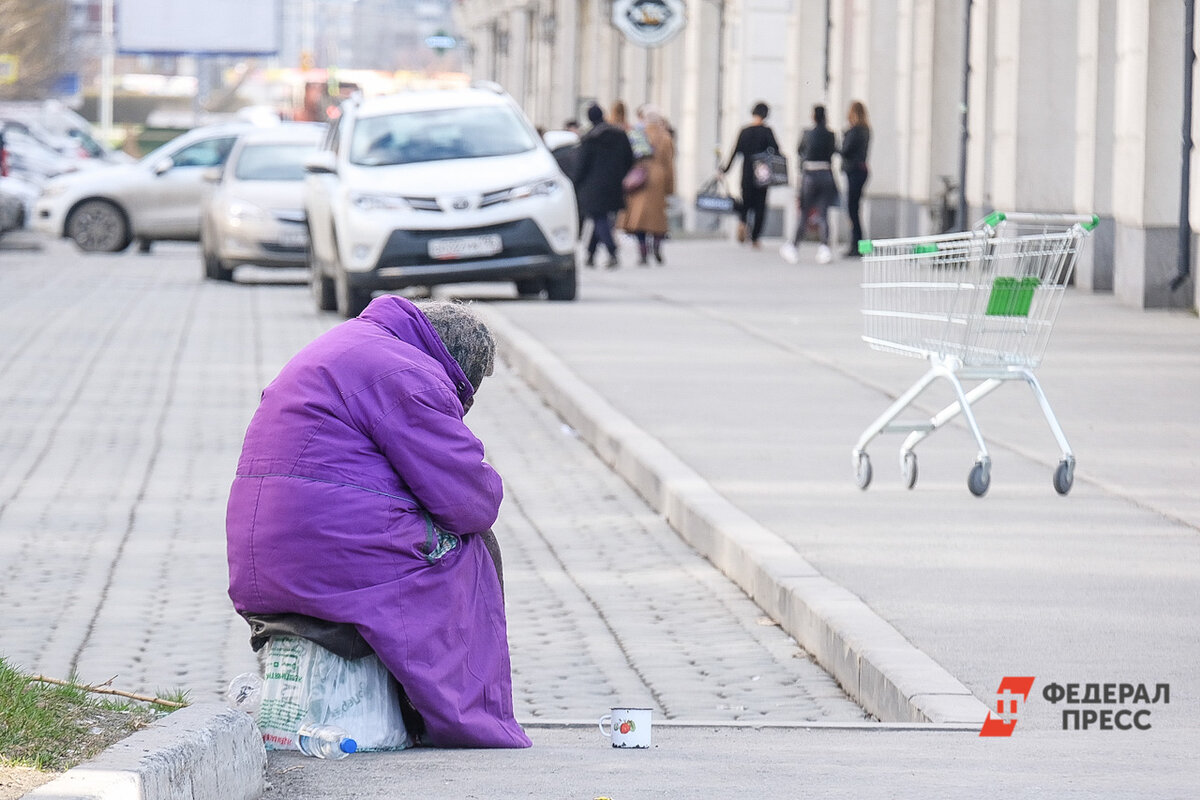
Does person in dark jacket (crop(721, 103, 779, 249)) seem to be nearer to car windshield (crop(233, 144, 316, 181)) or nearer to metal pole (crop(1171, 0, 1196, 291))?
car windshield (crop(233, 144, 316, 181))

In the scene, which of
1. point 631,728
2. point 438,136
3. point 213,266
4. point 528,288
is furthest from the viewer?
point 213,266

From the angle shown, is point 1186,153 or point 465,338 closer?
point 465,338

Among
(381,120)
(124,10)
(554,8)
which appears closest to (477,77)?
(124,10)

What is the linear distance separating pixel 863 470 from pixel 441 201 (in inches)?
365

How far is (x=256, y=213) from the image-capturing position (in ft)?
76.4

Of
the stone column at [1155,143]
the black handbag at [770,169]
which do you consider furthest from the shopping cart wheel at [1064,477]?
the black handbag at [770,169]

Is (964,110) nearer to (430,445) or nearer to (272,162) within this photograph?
(272,162)

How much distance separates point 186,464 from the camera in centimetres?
1045

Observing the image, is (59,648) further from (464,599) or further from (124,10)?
(124,10)

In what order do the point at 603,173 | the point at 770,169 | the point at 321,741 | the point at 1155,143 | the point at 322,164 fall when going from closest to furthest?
the point at 321,741 < the point at 1155,143 < the point at 322,164 < the point at 603,173 < the point at 770,169

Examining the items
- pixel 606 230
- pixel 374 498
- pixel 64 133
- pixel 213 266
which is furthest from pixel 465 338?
pixel 64 133

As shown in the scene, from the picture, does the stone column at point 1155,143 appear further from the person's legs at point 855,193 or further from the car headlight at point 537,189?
the person's legs at point 855,193

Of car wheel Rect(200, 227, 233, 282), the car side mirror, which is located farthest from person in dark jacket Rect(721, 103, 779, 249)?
the car side mirror

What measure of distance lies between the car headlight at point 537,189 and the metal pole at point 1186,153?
505 cm
